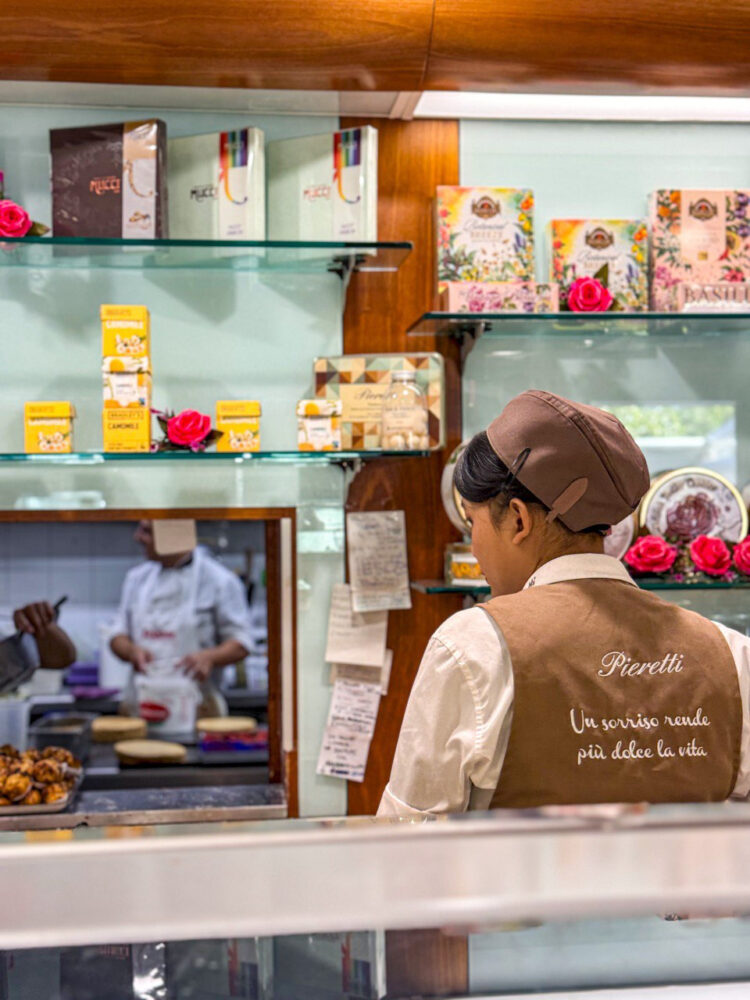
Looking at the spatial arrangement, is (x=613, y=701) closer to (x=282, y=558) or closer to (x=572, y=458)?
(x=572, y=458)

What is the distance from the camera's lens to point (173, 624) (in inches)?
193

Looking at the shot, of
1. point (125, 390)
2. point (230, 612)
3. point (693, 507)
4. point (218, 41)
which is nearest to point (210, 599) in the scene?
point (230, 612)

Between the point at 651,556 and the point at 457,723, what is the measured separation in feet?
4.29

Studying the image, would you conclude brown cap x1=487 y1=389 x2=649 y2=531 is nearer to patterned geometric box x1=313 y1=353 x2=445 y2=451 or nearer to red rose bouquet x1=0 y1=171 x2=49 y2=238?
patterned geometric box x1=313 y1=353 x2=445 y2=451

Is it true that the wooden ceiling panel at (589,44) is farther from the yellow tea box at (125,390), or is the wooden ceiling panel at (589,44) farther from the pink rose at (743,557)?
the pink rose at (743,557)

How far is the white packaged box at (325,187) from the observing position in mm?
2578

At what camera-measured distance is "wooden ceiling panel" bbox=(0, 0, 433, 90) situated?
6.96ft

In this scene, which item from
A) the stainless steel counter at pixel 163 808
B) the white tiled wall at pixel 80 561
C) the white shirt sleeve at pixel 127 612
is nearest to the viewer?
the stainless steel counter at pixel 163 808

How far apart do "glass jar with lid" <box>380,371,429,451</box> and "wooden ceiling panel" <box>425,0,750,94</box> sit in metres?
0.71

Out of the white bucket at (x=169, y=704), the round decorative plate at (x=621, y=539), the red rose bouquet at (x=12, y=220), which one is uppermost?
the red rose bouquet at (x=12, y=220)

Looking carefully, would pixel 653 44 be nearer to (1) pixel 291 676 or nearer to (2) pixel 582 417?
(2) pixel 582 417

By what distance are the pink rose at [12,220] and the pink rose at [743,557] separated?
1886 mm

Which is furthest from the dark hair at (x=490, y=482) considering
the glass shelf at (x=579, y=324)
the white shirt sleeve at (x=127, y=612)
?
the white shirt sleeve at (x=127, y=612)

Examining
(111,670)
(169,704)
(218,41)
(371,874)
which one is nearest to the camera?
(371,874)
